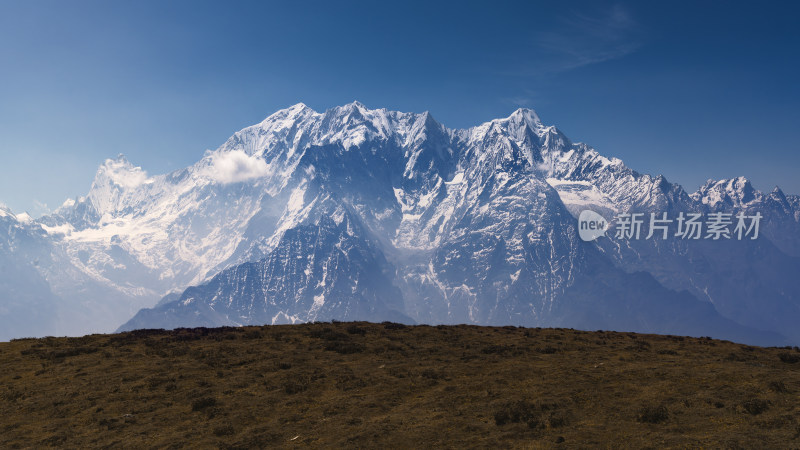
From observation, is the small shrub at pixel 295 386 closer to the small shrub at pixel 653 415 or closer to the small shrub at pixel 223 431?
the small shrub at pixel 223 431

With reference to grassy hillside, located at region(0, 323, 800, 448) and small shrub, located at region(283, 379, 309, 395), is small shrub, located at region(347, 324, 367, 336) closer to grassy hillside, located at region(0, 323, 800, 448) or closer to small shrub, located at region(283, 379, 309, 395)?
grassy hillside, located at region(0, 323, 800, 448)

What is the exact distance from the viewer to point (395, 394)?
93.1ft

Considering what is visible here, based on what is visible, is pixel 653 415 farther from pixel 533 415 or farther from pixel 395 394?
pixel 395 394

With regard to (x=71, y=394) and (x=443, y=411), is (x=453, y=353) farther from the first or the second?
(x=71, y=394)

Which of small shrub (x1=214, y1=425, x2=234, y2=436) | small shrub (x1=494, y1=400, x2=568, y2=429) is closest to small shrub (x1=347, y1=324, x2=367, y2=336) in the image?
small shrub (x1=214, y1=425, x2=234, y2=436)

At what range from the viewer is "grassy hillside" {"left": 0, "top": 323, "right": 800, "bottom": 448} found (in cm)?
2230

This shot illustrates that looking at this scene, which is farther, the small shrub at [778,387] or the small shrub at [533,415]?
the small shrub at [778,387]

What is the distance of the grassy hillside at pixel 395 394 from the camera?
878 inches

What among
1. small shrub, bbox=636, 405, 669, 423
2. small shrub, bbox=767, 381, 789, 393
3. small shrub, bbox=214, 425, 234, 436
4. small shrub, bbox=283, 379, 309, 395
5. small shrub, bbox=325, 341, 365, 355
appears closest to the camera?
small shrub, bbox=636, 405, 669, 423

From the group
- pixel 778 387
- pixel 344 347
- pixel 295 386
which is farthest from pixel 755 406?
pixel 344 347

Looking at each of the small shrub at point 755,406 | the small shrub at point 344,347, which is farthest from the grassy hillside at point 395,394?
the small shrub at point 344,347

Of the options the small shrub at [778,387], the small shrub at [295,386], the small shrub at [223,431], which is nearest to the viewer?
the small shrub at [223,431]

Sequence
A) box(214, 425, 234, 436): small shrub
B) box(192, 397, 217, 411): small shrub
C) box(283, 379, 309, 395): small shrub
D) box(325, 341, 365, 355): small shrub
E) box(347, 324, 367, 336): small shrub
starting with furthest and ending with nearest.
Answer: box(347, 324, 367, 336): small shrub
box(325, 341, 365, 355): small shrub
box(283, 379, 309, 395): small shrub
box(192, 397, 217, 411): small shrub
box(214, 425, 234, 436): small shrub

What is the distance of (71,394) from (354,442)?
17.9 m
